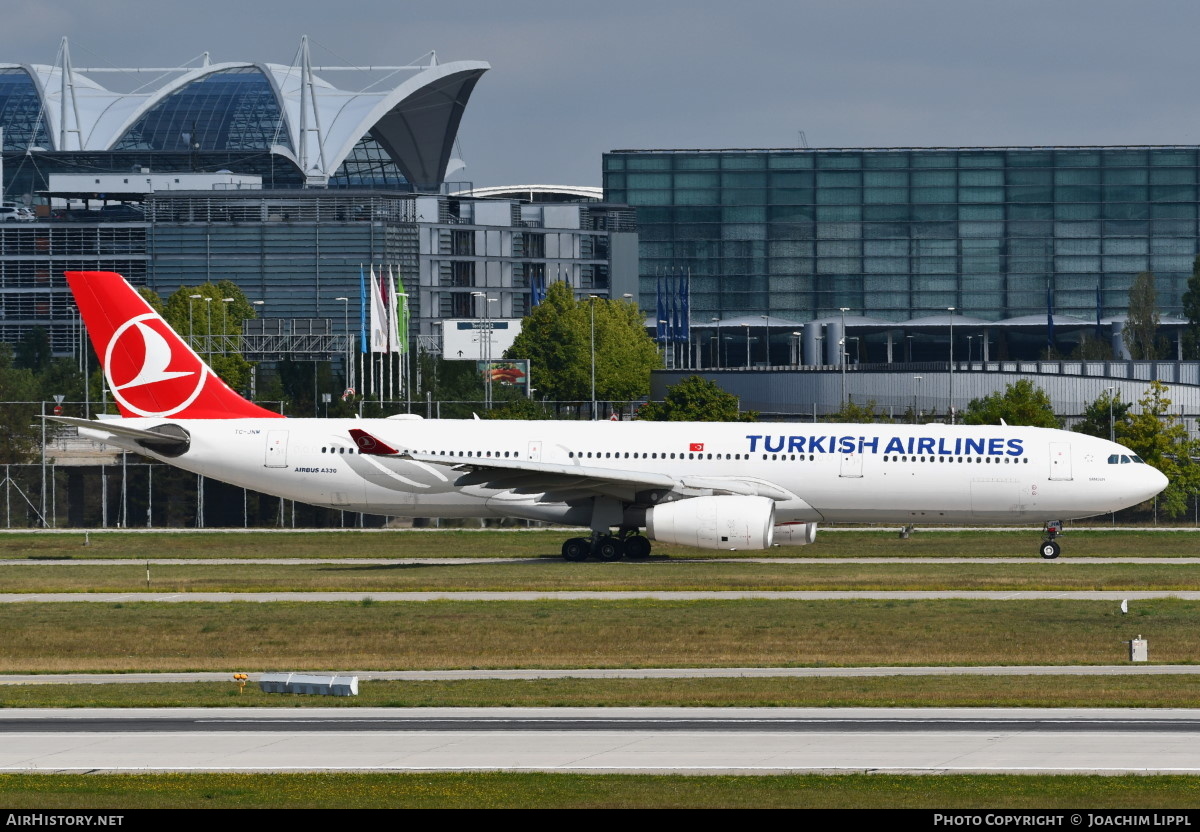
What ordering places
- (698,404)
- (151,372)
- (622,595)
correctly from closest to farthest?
(622,595)
(151,372)
(698,404)

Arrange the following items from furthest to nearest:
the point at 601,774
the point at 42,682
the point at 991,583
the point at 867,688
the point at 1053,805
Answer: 1. the point at 991,583
2. the point at 42,682
3. the point at 867,688
4. the point at 601,774
5. the point at 1053,805

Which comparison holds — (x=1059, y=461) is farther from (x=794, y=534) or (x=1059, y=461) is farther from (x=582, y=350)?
(x=582, y=350)

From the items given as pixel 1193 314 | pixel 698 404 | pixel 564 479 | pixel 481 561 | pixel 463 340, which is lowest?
pixel 481 561

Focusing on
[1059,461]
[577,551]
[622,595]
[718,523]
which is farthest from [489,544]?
[1059,461]

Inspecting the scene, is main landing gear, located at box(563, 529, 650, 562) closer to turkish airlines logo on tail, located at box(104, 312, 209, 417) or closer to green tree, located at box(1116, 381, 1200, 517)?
turkish airlines logo on tail, located at box(104, 312, 209, 417)

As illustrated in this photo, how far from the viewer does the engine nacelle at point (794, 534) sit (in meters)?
48.4

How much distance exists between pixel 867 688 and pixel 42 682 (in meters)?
13.4

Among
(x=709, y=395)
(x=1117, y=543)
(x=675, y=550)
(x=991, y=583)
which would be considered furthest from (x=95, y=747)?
(x=709, y=395)

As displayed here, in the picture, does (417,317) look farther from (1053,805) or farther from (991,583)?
(1053,805)

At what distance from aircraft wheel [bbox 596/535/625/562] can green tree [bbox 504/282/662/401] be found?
256ft

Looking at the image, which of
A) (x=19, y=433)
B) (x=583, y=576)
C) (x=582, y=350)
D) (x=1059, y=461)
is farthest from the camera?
(x=582, y=350)

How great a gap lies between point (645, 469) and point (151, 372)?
15573 millimetres

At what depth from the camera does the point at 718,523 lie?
46312 millimetres

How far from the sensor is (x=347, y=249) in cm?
16638
